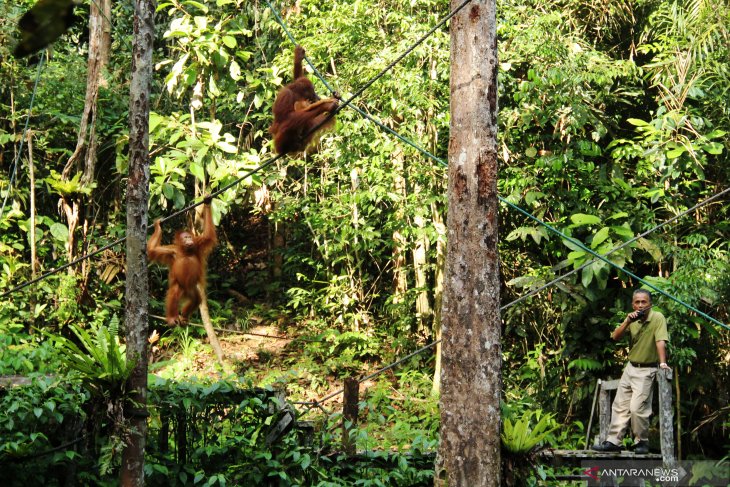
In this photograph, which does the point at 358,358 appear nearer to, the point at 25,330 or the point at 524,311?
the point at 524,311

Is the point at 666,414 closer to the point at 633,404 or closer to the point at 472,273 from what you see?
the point at 633,404

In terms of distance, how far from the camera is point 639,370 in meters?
5.69

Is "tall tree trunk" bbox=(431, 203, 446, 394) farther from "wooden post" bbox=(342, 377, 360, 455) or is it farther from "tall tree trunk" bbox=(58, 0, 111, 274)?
"tall tree trunk" bbox=(58, 0, 111, 274)

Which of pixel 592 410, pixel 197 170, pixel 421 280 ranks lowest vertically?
pixel 592 410

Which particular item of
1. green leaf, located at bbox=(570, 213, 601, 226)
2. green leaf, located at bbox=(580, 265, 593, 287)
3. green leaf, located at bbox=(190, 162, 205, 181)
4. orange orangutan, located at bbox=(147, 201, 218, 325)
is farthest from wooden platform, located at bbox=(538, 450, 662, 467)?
green leaf, located at bbox=(190, 162, 205, 181)

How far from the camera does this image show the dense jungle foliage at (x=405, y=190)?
22.3 ft

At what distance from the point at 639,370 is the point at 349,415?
2185 millimetres

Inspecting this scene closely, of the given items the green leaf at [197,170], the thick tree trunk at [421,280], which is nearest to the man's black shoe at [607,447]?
the thick tree trunk at [421,280]

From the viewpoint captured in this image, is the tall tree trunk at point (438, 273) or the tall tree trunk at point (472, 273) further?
the tall tree trunk at point (438, 273)

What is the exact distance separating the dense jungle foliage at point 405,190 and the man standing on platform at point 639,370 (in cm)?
53

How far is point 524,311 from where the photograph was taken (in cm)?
795

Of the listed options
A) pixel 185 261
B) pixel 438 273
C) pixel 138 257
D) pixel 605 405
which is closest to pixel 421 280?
pixel 438 273

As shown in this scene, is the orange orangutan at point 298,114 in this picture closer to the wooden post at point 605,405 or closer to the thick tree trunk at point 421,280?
the thick tree trunk at point 421,280

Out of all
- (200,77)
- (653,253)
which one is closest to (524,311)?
(653,253)
